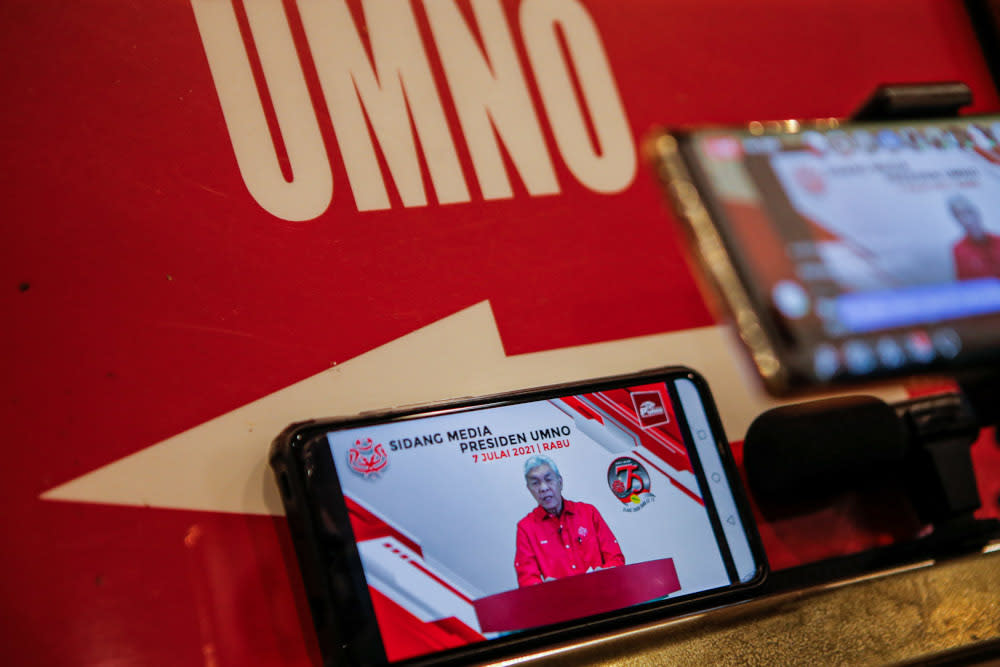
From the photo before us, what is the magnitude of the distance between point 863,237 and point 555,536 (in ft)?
1.40

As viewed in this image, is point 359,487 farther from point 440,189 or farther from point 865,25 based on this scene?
point 865,25

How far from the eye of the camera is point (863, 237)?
0.59m

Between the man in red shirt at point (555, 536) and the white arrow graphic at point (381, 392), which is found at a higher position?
the white arrow graphic at point (381, 392)

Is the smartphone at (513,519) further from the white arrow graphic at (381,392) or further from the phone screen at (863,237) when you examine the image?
the phone screen at (863,237)

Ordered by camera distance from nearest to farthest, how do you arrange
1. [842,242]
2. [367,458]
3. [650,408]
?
[842,242] < [367,458] < [650,408]

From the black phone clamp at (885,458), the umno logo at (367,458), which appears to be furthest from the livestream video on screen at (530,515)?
the black phone clamp at (885,458)

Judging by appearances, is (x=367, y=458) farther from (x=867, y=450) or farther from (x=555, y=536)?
(x=867, y=450)

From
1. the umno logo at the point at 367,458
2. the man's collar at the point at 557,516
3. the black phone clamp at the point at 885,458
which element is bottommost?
the black phone clamp at the point at 885,458

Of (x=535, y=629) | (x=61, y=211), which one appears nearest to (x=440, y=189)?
(x=61, y=211)

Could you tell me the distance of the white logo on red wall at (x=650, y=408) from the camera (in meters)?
0.99

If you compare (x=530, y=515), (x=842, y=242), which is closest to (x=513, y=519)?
(x=530, y=515)

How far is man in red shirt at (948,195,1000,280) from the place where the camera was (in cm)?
61

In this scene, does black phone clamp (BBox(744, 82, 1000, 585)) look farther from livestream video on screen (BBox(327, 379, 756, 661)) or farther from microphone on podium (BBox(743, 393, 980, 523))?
livestream video on screen (BBox(327, 379, 756, 661))

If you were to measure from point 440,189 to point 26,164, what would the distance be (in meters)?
0.44
